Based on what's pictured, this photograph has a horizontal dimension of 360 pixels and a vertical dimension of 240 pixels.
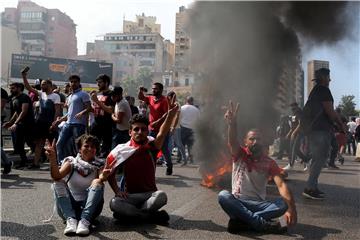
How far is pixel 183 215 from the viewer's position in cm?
421

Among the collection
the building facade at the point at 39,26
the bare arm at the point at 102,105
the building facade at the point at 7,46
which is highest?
the building facade at the point at 39,26

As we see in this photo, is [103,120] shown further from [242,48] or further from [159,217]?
[159,217]

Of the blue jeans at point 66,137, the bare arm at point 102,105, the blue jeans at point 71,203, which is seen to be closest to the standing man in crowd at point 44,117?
the blue jeans at point 66,137

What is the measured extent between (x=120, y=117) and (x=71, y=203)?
8.79 ft

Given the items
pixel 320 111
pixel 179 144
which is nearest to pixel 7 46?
pixel 179 144

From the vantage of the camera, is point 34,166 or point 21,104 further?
point 34,166

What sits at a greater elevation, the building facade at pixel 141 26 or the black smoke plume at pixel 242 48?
the building facade at pixel 141 26

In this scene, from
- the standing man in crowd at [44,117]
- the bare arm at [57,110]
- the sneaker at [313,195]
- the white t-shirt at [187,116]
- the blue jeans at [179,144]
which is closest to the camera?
the sneaker at [313,195]

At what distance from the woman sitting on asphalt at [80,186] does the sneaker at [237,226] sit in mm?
1148

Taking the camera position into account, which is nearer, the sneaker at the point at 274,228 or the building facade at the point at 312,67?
the sneaker at the point at 274,228

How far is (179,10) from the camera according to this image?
20.6 feet

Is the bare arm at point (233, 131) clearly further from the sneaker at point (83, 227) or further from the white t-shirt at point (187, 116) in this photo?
the white t-shirt at point (187, 116)

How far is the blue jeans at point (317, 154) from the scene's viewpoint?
208 inches

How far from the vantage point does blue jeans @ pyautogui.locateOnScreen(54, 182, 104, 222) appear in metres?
3.57
